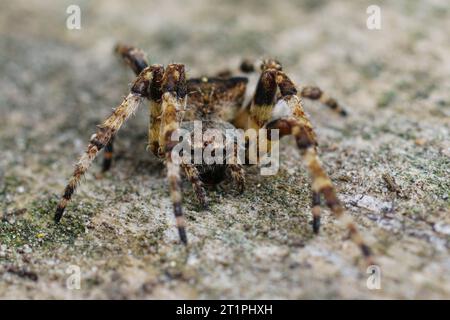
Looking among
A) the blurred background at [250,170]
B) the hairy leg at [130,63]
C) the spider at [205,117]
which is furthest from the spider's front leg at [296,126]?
the hairy leg at [130,63]

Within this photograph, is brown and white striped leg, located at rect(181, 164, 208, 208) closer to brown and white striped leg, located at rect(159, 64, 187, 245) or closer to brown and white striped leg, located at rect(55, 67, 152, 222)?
brown and white striped leg, located at rect(159, 64, 187, 245)

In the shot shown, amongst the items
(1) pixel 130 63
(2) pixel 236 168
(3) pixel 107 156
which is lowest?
(2) pixel 236 168

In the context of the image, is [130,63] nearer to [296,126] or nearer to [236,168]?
[236,168]

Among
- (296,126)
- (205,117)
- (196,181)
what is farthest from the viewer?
(205,117)

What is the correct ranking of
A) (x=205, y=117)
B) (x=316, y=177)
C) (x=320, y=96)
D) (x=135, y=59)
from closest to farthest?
(x=316, y=177), (x=205, y=117), (x=135, y=59), (x=320, y=96)

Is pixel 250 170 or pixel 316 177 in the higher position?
pixel 250 170

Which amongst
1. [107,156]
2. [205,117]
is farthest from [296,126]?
[107,156]
